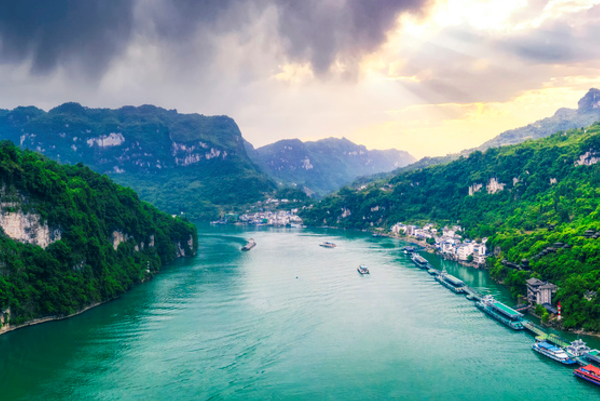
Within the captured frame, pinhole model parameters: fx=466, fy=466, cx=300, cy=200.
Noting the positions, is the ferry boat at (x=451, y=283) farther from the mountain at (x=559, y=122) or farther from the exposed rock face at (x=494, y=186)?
the mountain at (x=559, y=122)

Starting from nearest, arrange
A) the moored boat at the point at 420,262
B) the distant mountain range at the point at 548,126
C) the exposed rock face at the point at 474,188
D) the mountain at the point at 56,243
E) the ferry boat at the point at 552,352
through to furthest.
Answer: the ferry boat at the point at 552,352
the mountain at the point at 56,243
the moored boat at the point at 420,262
the exposed rock face at the point at 474,188
the distant mountain range at the point at 548,126

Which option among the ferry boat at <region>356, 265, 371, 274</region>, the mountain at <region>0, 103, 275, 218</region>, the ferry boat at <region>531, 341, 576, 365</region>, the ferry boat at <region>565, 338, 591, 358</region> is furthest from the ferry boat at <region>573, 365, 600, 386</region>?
the mountain at <region>0, 103, 275, 218</region>

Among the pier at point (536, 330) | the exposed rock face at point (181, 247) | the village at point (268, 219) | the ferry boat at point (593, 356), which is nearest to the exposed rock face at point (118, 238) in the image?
the exposed rock face at point (181, 247)

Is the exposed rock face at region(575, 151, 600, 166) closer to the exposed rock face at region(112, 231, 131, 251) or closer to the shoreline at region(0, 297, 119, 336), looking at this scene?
the exposed rock face at region(112, 231, 131, 251)

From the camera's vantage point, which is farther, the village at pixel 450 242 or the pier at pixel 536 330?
the village at pixel 450 242

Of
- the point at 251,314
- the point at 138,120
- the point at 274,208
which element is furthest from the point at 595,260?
the point at 138,120

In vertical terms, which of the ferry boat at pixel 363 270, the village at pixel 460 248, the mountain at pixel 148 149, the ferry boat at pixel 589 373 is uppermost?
the mountain at pixel 148 149

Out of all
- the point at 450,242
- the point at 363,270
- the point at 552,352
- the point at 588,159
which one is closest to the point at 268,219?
the point at 450,242

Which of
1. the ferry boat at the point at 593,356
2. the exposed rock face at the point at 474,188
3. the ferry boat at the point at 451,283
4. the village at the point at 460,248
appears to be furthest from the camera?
the exposed rock face at the point at 474,188

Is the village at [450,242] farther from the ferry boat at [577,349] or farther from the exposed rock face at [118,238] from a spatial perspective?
the exposed rock face at [118,238]

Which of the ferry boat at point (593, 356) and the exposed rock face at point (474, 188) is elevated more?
the exposed rock face at point (474, 188)
